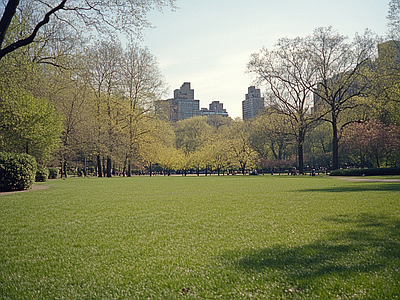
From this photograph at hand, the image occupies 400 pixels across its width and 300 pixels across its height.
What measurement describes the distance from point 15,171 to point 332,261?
17897 mm

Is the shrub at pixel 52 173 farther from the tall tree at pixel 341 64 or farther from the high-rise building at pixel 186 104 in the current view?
the high-rise building at pixel 186 104

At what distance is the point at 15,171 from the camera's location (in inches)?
676

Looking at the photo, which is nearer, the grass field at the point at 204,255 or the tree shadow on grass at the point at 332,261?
the grass field at the point at 204,255

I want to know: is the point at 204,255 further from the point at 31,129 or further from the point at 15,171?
the point at 31,129

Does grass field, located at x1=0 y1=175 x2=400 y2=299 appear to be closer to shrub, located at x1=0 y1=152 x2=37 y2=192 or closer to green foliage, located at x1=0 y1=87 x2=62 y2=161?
shrub, located at x1=0 y1=152 x2=37 y2=192

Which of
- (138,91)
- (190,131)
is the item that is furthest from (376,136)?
(190,131)

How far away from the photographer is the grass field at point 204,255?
343 cm

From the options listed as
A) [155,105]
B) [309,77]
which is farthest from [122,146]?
[309,77]

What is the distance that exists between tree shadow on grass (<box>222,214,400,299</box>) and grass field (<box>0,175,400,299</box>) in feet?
0.05

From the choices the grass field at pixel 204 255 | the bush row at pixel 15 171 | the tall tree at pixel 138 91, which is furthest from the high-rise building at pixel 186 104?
the grass field at pixel 204 255

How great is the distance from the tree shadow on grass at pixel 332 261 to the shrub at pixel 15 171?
1618cm

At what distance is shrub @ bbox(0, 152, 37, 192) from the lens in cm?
1656

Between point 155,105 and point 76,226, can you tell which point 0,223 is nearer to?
point 76,226

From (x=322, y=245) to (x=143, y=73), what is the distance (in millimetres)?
39042
